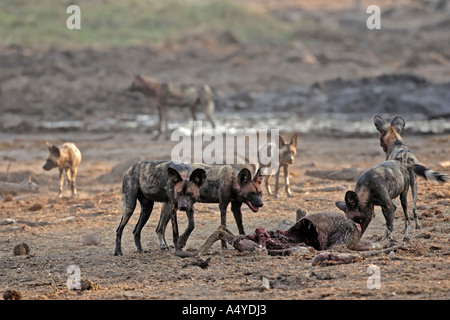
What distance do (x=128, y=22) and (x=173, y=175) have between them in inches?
1485

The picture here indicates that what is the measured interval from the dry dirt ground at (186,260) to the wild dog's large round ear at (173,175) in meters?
0.86

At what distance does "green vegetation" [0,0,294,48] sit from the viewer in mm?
41062

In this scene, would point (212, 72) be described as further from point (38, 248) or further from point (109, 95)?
point (38, 248)

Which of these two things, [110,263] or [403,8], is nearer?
[110,263]

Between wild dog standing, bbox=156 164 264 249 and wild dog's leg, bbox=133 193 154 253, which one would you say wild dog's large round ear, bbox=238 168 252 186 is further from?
wild dog's leg, bbox=133 193 154 253

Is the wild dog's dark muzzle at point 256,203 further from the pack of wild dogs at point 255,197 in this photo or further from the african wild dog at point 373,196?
the african wild dog at point 373,196

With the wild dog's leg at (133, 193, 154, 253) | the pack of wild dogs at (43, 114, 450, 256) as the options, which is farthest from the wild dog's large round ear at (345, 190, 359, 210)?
the wild dog's leg at (133, 193, 154, 253)

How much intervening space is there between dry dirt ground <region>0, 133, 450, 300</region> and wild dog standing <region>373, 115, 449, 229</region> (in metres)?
0.58

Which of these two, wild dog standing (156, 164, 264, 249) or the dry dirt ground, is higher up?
wild dog standing (156, 164, 264, 249)

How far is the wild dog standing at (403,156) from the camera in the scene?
9172 mm

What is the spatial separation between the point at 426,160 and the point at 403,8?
45.1 meters

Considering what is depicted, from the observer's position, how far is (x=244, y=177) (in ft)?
30.1

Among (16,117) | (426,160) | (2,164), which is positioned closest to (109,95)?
(16,117)
